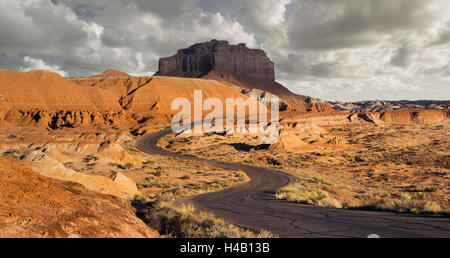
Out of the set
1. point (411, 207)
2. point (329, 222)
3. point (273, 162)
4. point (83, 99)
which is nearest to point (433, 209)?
point (411, 207)

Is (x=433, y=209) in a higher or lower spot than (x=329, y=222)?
higher

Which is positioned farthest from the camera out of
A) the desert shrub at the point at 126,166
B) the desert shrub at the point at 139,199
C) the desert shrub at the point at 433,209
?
the desert shrub at the point at 126,166

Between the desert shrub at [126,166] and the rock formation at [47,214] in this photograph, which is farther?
the desert shrub at [126,166]

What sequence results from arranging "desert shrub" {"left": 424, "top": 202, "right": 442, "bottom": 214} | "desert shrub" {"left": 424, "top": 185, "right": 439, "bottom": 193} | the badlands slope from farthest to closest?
1. the badlands slope
2. "desert shrub" {"left": 424, "top": 185, "right": 439, "bottom": 193}
3. "desert shrub" {"left": 424, "top": 202, "right": 442, "bottom": 214}

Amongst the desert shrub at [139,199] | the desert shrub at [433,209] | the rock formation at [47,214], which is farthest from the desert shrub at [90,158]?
the desert shrub at [433,209]

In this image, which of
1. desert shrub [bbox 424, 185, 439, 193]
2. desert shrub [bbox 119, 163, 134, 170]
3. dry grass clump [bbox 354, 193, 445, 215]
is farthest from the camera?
desert shrub [bbox 119, 163, 134, 170]

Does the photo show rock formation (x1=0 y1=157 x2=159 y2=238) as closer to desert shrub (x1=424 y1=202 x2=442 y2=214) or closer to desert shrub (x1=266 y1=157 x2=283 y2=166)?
desert shrub (x1=424 y1=202 x2=442 y2=214)

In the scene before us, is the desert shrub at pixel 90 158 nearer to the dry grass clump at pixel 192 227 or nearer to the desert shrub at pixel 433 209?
the dry grass clump at pixel 192 227

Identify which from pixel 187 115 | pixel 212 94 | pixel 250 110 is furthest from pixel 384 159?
pixel 212 94

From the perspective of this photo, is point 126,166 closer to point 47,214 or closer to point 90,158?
point 90,158

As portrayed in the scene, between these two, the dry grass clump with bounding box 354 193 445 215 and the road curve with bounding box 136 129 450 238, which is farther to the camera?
the dry grass clump with bounding box 354 193 445 215

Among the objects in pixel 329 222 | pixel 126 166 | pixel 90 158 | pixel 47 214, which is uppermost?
pixel 47 214

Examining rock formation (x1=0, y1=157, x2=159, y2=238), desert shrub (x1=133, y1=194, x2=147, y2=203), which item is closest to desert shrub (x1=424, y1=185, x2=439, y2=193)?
desert shrub (x1=133, y1=194, x2=147, y2=203)

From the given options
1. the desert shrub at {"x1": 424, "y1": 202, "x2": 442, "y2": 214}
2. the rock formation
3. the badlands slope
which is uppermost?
the badlands slope
